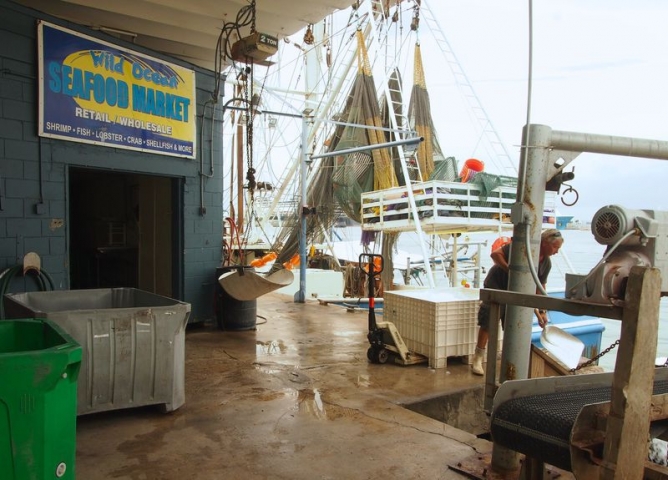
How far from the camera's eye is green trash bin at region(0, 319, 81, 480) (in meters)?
2.12

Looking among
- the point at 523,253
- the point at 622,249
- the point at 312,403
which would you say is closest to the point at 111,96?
the point at 312,403

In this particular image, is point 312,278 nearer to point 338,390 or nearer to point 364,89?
point 364,89

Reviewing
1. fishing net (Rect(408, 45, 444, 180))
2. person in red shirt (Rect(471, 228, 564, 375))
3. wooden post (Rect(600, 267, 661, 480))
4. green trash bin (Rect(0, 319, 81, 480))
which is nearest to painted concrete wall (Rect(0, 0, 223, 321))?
green trash bin (Rect(0, 319, 81, 480))

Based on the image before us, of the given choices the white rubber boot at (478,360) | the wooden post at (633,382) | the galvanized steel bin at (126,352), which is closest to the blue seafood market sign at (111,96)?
the galvanized steel bin at (126,352)

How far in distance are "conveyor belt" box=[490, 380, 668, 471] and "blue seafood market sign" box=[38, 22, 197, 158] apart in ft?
18.4

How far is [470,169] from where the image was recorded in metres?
11.4

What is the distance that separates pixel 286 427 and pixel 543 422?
2303mm

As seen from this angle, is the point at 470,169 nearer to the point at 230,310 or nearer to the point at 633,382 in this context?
the point at 230,310

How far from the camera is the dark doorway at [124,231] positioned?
7816 millimetres

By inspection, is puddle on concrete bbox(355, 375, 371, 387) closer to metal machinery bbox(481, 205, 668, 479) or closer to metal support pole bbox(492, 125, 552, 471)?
metal support pole bbox(492, 125, 552, 471)

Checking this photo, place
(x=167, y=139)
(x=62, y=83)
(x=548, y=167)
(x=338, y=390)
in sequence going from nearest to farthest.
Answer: (x=548, y=167) < (x=338, y=390) < (x=62, y=83) < (x=167, y=139)

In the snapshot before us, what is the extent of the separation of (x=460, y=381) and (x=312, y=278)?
10.3m

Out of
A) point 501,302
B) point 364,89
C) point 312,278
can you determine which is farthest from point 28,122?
point 312,278

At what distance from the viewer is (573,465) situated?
2117mm
